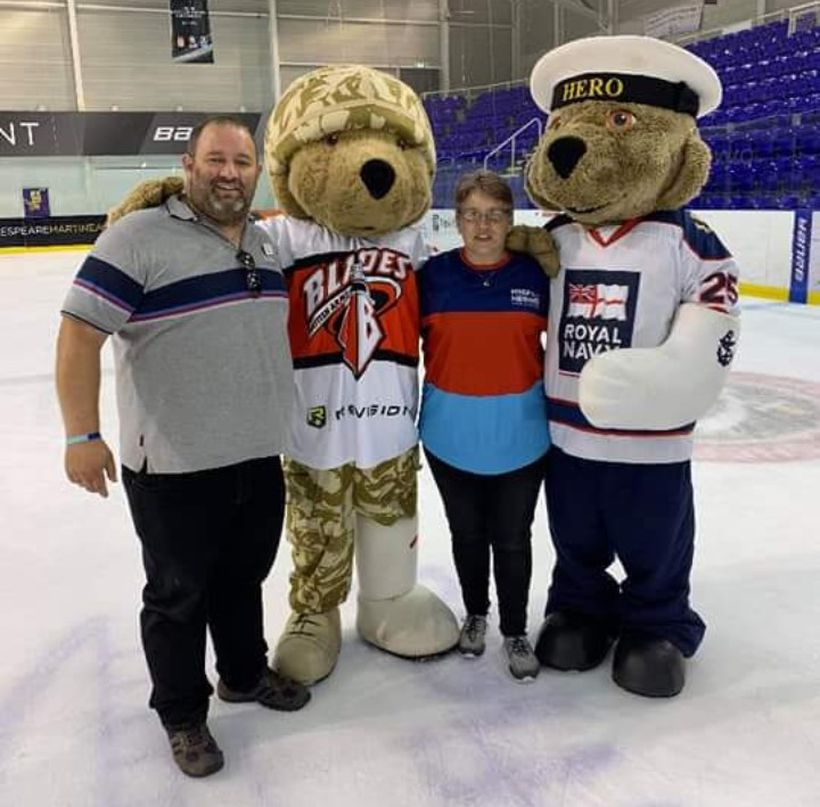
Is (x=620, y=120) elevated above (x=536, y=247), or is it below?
above

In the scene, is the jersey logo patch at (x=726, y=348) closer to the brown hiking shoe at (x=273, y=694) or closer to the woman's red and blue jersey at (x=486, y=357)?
the woman's red and blue jersey at (x=486, y=357)

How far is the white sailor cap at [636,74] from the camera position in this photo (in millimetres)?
1897

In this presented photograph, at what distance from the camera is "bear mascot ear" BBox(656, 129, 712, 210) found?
192cm

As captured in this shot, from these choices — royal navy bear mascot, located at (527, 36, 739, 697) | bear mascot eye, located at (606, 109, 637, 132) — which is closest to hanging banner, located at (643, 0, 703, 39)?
royal navy bear mascot, located at (527, 36, 739, 697)

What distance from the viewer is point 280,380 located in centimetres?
174

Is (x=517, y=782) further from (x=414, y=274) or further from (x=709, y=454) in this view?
(x=709, y=454)

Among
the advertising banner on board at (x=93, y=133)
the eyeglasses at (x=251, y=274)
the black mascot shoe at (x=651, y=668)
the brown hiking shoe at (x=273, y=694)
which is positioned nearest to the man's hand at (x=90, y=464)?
the eyeglasses at (x=251, y=274)

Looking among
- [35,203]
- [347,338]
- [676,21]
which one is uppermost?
[676,21]

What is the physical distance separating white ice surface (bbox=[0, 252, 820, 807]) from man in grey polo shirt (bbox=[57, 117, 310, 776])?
0.19m

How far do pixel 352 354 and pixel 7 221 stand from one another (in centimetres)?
1766

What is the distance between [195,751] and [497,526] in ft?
2.63

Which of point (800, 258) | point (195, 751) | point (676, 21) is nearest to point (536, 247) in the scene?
point (195, 751)

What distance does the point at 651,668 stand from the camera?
1990 millimetres

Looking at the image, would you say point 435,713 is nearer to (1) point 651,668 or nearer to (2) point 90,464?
(1) point 651,668
